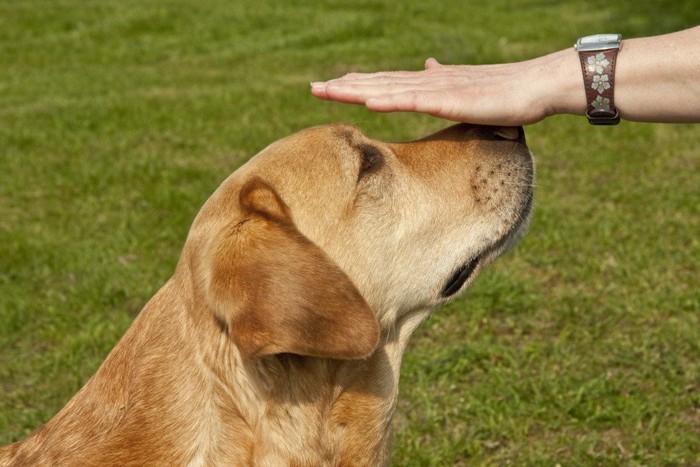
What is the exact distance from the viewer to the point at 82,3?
65.1ft

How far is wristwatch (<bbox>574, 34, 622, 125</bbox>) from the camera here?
3859mm

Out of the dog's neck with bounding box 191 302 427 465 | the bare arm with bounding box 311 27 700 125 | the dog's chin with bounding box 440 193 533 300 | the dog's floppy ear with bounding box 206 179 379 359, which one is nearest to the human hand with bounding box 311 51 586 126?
the bare arm with bounding box 311 27 700 125

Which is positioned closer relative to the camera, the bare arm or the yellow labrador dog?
the yellow labrador dog

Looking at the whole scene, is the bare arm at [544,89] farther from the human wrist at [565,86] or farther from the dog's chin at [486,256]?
the dog's chin at [486,256]

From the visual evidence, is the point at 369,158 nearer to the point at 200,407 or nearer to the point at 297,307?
the point at 297,307

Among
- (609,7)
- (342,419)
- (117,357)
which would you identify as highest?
(117,357)

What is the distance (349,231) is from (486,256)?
656 millimetres

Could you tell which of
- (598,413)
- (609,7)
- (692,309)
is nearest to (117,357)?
(598,413)

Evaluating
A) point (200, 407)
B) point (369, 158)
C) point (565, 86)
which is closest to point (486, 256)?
point (369, 158)

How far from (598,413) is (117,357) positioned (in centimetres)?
281

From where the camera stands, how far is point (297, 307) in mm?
2934

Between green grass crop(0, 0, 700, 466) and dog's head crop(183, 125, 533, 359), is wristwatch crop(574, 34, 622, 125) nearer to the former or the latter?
green grass crop(0, 0, 700, 466)

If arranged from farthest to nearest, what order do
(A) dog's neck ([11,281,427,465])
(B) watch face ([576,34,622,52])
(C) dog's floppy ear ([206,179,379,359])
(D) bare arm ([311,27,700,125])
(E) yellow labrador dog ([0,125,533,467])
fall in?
1. (B) watch face ([576,34,622,52])
2. (D) bare arm ([311,27,700,125])
3. (A) dog's neck ([11,281,427,465])
4. (E) yellow labrador dog ([0,125,533,467])
5. (C) dog's floppy ear ([206,179,379,359])

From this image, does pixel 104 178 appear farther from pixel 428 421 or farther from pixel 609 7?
pixel 609 7
